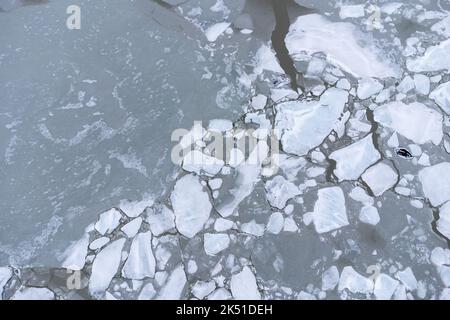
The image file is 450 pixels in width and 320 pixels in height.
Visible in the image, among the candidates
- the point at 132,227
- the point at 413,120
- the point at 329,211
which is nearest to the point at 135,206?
the point at 132,227

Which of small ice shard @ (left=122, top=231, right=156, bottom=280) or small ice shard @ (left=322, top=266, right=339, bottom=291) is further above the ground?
small ice shard @ (left=122, top=231, right=156, bottom=280)

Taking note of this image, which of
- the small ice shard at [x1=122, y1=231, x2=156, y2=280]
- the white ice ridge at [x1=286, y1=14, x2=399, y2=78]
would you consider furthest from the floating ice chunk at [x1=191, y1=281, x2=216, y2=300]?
the white ice ridge at [x1=286, y1=14, x2=399, y2=78]

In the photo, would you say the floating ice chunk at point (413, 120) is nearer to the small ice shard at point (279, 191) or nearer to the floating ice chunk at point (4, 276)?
the small ice shard at point (279, 191)

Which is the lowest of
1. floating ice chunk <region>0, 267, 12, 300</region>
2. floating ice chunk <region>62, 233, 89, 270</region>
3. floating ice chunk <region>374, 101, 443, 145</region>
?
floating ice chunk <region>0, 267, 12, 300</region>

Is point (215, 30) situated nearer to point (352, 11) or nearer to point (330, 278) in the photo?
point (352, 11)

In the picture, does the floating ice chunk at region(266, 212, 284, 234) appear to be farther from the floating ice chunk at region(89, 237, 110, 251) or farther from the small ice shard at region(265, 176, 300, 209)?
the floating ice chunk at region(89, 237, 110, 251)
